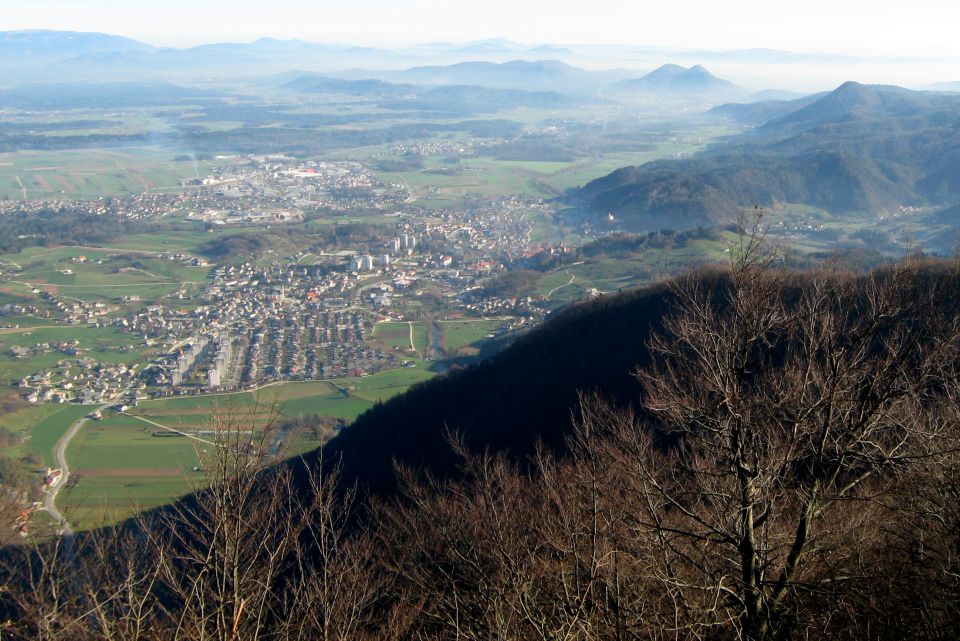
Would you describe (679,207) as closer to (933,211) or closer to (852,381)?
(933,211)

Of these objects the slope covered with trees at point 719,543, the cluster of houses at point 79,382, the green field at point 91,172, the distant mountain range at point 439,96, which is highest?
the distant mountain range at point 439,96

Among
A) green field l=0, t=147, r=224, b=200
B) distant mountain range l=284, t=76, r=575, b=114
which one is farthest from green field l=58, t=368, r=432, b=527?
distant mountain range l=284, t=76, r=575, b=114

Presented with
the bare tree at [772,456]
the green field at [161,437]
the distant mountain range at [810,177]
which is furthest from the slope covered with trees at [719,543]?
the distant mountain range at [810,177]

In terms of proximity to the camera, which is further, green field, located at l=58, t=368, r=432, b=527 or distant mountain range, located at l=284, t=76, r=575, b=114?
distant mountain range, located at l=284, t=76, r=575, b=114

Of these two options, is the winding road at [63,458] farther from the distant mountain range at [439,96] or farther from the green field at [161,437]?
the distant mountain range at [439,96]

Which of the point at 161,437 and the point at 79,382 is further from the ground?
the point at 161,437

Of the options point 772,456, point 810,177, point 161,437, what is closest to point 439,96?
point 810,177

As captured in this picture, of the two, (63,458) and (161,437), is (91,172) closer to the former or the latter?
(161,437)

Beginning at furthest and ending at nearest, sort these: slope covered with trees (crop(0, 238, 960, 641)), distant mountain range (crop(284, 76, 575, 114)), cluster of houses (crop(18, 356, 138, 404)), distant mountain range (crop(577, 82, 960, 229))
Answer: distant mountain range (crop(284, 76, 575, 114)) → distant mountain range (crop(577, 82, 960, 229)) → cluster of houses (crop(18, 356, 138, 404)) → slope covered with trees (crop(0, 238, 960, 641))

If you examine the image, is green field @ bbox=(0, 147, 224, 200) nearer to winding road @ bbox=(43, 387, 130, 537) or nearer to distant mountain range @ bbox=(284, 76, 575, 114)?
winding road @ bbox=(43, 387, 130, 537)
